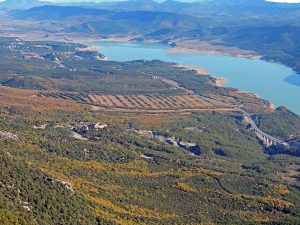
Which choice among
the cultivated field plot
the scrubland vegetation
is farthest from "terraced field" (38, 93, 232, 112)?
the scrubland vegetation

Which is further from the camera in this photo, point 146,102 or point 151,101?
point 151,101

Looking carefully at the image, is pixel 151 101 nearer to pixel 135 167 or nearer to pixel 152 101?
pixel 152 101

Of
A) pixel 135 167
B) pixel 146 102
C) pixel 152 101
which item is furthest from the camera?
pixel 152 101

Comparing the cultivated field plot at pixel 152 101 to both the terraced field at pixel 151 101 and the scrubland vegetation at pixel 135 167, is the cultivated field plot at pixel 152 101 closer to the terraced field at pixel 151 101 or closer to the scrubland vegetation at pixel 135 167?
the terraced field at pixel 151 101

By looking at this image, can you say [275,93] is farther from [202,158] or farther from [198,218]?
[198,218]

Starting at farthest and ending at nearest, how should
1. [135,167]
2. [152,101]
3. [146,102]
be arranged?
[152,101], [146,102], [135,167]

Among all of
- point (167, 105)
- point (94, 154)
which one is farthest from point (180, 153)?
point (167, 105)

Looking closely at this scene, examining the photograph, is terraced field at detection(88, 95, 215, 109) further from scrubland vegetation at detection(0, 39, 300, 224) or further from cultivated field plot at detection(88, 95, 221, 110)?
scrubland vegetation at detection(0, 39, 300, 224)

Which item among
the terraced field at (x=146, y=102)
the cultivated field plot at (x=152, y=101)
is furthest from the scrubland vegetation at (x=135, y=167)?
the cultivated field plot at (x=152, y=101)

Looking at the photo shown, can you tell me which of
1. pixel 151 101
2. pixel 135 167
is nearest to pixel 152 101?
pixel 151 101
